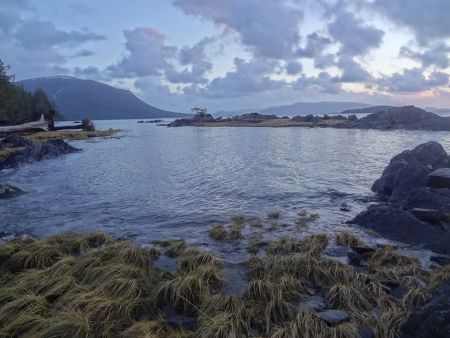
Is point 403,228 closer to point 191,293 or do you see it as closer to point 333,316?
point 333,316

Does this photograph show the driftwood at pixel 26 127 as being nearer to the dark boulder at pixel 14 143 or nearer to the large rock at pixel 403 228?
the dark boulder at pixel 14 143

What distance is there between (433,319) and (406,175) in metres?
17.3

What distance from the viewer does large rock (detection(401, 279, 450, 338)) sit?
644cm

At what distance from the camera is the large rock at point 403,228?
44.5ft

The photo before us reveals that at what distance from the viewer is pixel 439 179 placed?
2058cm

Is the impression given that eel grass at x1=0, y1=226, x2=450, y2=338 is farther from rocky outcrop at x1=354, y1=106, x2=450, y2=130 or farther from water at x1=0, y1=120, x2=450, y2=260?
rocky outcrop at x1=354, y1=106, x2=450, y2=130

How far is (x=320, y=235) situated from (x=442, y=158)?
19.5 metres

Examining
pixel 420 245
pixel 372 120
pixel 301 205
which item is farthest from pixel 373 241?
pixel 372 120

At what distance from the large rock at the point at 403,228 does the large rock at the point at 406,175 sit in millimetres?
3789

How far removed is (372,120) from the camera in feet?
420

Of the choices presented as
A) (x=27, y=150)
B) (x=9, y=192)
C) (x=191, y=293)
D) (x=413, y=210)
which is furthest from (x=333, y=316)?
(x=27, y=150)

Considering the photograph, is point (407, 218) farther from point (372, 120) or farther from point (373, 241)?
point (372, 120)

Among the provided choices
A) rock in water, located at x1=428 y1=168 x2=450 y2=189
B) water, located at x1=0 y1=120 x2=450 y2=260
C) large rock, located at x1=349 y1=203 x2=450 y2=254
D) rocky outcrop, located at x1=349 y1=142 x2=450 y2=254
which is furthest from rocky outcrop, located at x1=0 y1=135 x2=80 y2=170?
rock in water, located at x1=428 y1=168 x2=450 y2=189

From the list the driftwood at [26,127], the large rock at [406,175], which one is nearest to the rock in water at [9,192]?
the large rock at [406,175]
